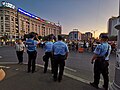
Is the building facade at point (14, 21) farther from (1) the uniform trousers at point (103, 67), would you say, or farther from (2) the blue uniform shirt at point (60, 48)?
(1) the uniform trousers at point (103, 67)

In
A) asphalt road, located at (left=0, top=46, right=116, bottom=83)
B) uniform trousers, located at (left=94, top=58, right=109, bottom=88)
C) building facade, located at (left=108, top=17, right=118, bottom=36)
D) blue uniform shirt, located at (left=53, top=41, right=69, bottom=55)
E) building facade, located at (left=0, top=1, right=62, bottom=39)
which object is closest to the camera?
uniform trousers, located at (left=94, top=58, right=109, bottom=88)

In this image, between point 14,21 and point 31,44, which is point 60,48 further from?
point 14,21

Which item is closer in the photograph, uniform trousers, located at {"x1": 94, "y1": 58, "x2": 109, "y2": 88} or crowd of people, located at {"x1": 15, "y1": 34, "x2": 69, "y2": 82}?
uniform trousers, located at {"x1": 94, "y1": 58, "x2": 109, "y2": 88}

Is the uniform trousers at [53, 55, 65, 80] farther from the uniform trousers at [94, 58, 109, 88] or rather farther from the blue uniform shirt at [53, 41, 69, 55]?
the uniform trousers at [94, 58, 109, 88]

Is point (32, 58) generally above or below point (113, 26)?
below

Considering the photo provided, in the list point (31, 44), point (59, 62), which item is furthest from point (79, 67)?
point (59, 62)

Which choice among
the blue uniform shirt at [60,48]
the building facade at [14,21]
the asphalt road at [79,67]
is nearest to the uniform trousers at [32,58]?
the asphalt road at [79,67]

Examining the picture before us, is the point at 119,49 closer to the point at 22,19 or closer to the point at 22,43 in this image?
the point at 22,43

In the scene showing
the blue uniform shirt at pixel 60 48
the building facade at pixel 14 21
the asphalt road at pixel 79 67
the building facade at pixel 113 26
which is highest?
the building facade at pixel 14 21

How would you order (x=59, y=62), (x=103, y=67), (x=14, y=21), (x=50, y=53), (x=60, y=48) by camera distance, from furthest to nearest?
(x=14, y=21)
(x=50, y=53)
(x=59, y=62)
(x=60, y=48)
(x=103, y=67)

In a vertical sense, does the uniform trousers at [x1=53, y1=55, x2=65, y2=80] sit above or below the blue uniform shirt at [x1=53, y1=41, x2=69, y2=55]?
below

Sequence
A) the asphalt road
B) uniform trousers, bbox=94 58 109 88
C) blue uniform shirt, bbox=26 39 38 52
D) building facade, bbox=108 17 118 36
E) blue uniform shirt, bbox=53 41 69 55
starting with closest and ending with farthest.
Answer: uniform trousers, bbox=94 58 109 88, blue uniform shirt, bbox=53 41 69 55, building facade, bbox=108 17 118 36, the asphalt road, blue uniform shirt, bbox=26 39 38 52

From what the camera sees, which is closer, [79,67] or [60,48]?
[60,48]

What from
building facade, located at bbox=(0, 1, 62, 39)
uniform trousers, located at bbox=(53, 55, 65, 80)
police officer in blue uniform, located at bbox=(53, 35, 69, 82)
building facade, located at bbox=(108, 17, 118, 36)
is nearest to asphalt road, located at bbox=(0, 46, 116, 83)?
uniform trousers, located at bbox=(53, 55, 65, 80)
